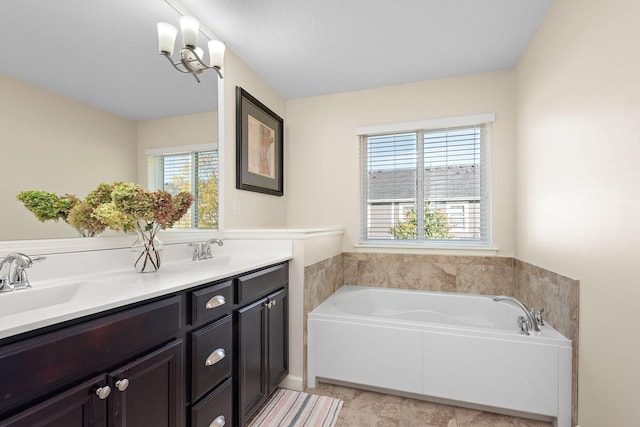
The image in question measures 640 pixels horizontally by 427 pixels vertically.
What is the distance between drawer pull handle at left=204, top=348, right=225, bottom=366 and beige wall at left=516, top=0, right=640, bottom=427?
1.73 m

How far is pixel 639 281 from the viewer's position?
3.92 ft

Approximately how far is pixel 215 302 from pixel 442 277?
2150 mm

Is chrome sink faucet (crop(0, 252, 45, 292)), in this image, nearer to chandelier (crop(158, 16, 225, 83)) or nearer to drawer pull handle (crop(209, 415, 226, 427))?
drawer pull handle (crop(209, 415, 226, 427))

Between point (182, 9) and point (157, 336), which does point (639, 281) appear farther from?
point (182, 9)

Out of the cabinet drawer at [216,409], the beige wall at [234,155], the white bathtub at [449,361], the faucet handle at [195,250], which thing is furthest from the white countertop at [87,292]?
the white bathtub at [449,361]

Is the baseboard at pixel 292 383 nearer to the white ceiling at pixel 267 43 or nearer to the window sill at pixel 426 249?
the window sill at pixel 426 249

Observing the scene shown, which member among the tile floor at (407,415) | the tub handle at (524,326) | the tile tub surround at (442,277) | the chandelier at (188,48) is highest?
the chandelier at (188,48)

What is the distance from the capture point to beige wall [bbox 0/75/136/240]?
1.16 metres

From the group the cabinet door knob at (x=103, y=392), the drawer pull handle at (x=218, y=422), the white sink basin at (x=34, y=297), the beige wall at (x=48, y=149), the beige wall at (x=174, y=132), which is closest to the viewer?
the cabinet door knob at (x=103, y=392)

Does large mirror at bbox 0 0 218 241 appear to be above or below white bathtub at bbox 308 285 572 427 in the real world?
above

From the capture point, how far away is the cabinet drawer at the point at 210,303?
1.29 metres

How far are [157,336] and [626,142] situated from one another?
2.02 meters

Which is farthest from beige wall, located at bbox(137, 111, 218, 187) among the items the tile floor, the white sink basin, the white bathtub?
the tile floor

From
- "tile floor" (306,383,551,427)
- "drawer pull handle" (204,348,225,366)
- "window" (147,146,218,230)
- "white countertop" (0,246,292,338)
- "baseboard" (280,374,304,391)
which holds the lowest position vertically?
"tile floor" (306,383,551,427)
